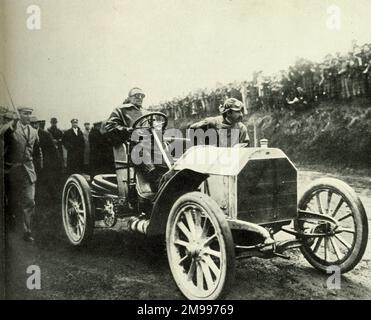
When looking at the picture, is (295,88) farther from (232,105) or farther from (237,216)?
(237,216)

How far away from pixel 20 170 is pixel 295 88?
2.42m

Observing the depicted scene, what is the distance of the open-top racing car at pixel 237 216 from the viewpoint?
114 inches

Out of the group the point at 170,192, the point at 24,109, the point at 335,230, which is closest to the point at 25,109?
the point at 24,109

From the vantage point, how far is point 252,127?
4.03 m

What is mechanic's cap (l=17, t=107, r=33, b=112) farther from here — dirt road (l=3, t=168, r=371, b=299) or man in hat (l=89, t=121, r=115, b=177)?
dirt road (l=3, t=168, r=371, b=299)

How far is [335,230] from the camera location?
3.17 meters

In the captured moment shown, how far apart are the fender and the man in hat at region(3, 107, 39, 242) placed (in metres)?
1.11

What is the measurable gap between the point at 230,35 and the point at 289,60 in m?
0.51

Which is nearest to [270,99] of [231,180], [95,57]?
[231,180]

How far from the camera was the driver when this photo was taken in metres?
3.66

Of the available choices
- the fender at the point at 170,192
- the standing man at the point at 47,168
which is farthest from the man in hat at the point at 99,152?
the fender at the point at 170,192

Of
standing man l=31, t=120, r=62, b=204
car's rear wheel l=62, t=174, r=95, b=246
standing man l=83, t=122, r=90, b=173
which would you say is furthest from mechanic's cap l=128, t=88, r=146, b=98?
car's rear wheel l=62, t=174, r=95, b=246

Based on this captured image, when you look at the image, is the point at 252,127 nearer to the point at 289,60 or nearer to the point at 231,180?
the point at 289,60
